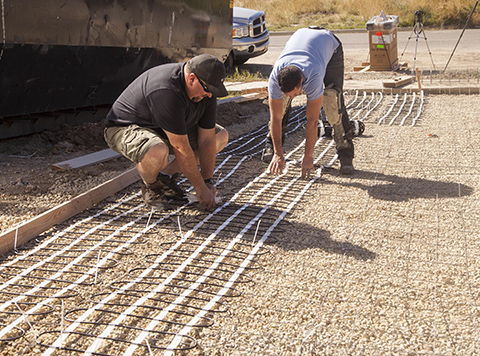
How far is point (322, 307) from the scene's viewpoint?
2396 millimetres

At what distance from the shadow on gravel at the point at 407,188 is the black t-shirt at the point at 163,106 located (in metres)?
1.40

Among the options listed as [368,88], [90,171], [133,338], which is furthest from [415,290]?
[368,88]

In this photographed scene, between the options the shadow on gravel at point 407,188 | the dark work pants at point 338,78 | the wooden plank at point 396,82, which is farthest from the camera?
the wooden plank at point 396,82

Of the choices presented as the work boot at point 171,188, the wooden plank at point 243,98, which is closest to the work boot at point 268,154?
the work boot at point 171,188

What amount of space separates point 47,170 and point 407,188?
10.00ft

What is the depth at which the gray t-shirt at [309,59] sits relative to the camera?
12.3ft

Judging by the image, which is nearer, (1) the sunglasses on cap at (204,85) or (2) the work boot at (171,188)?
(1) the sunglasses on cap at (204,85)

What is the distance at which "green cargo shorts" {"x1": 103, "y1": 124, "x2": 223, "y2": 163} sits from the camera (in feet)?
10.9

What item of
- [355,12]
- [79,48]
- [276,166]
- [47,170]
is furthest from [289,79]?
[355,12]

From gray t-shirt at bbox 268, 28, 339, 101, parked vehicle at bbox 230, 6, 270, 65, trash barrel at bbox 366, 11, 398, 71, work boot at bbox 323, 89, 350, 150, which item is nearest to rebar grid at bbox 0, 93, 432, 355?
work boot at bbox 323, 89, 350, 150

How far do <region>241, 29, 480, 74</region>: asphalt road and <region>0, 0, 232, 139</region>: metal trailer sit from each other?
5.17 meters

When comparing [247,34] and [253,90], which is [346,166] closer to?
[253,90]

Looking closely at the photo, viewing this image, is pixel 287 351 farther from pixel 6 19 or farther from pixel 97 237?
pixel 6 19

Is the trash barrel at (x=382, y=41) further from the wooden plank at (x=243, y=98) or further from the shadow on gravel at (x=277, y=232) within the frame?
the shadow on gravel at (x=277, y=232)
